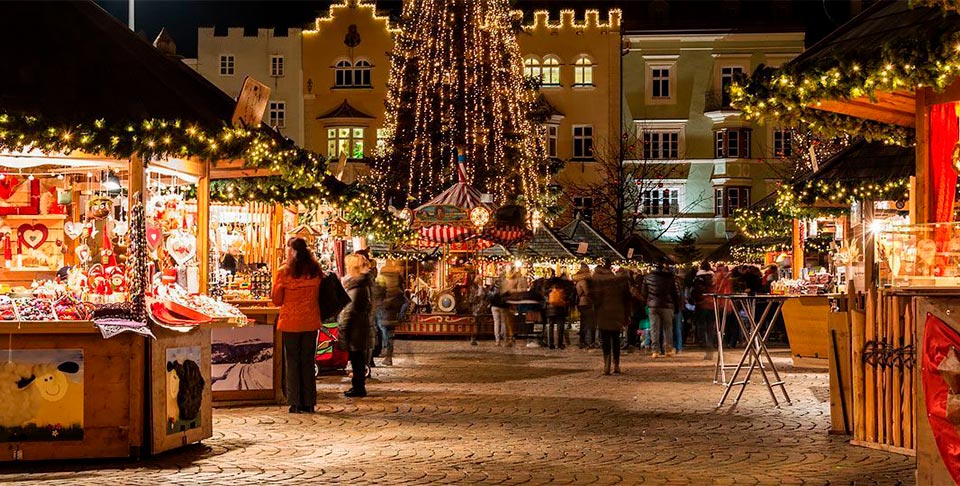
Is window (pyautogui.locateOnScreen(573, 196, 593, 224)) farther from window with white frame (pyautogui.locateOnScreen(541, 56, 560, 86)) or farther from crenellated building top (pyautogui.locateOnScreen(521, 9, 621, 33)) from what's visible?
crenellated building top (pyautogui.locateOnScreen(521, 9, 621, 33))

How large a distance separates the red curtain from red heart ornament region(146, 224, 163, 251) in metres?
7.12

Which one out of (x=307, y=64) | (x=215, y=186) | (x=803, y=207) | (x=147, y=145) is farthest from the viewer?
(x=307, y=64)

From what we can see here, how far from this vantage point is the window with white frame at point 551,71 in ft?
197

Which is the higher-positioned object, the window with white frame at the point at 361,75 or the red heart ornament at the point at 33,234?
the window with white frame at the point at 361,75

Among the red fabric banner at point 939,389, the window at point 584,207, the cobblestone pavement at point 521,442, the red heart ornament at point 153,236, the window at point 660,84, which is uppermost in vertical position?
the window at point 660,84

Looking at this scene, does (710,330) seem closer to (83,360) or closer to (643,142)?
(83,360)

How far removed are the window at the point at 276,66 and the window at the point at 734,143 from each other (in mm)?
18942

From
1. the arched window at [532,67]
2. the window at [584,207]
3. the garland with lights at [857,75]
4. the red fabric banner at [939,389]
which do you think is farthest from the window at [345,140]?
the red fabric banner at [939,389]

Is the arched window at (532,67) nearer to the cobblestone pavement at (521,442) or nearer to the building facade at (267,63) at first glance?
the building facade at (267,63)

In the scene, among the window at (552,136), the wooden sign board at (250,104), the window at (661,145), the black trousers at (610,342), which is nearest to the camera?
the wooden sign board at (250,104)

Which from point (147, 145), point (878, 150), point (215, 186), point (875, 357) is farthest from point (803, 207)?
point (147, 145)

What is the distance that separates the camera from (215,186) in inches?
736

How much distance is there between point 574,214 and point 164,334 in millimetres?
48572

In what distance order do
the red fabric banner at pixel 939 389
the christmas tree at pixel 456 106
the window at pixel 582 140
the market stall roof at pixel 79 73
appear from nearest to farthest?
1. the red fabric banner at pixel 939 389
2. the market stall roof at pixel 79 73
3. the christmas tree at pixel 456 106
4. the window at pixel 582 140
